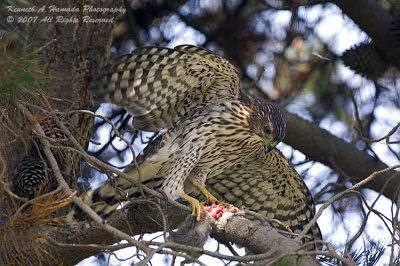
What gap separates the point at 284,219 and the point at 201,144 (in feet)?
3.64

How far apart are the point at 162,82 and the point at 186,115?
1.27 ft

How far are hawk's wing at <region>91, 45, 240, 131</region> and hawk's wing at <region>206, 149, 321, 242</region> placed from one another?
0.73 m

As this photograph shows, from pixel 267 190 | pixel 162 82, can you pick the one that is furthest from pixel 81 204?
pixel 267 190

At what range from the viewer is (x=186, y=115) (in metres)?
5.81

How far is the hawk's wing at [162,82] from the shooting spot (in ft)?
17.5

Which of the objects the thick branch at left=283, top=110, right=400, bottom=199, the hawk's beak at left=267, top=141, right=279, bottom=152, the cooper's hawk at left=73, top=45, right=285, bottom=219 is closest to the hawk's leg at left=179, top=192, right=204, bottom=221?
the cooper's hawk at left=73, top=45, right=285, bottom=219

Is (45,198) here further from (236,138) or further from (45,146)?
(236,138)

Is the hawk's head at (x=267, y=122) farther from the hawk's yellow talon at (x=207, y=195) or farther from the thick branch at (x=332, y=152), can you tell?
the hawk's yellow talon at (x=207, y=195)

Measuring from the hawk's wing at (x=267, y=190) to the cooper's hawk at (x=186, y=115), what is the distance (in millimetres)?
321

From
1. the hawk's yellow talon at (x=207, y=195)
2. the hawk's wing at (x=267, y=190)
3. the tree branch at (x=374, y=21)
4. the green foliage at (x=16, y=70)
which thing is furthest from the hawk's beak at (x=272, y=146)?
the green foliage at (x=16, y=70)

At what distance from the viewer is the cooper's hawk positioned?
541 centimetres

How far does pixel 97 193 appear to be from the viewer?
18.5 ft

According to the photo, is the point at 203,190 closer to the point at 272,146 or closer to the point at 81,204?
the point at 272,146

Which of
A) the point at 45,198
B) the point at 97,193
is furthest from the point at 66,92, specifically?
the point at 45,198
